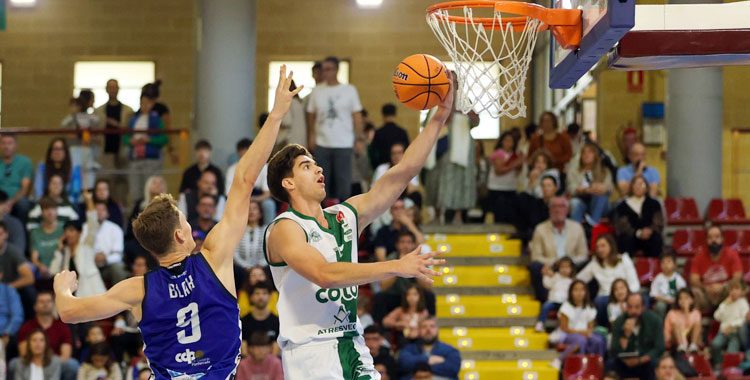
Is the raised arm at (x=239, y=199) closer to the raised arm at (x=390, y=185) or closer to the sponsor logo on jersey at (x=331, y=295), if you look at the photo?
the sponsor logo on jersey at (x=331, y=295)

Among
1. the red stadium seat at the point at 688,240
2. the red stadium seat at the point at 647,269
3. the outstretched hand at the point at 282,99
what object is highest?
the outstretched hand at the point at 282,99

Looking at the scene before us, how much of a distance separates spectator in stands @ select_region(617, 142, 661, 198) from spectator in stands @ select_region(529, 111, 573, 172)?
0.69 m

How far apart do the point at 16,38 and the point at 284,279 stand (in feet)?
52.8

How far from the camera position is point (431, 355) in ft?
36.0

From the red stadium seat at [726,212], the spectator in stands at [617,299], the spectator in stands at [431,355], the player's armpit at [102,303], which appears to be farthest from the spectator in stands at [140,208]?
the player's armpit at [102,303]

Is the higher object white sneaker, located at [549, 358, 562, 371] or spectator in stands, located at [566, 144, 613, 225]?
spectator in stands, located at [566, 144, 613, 225]

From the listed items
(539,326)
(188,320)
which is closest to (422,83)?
(188,320)

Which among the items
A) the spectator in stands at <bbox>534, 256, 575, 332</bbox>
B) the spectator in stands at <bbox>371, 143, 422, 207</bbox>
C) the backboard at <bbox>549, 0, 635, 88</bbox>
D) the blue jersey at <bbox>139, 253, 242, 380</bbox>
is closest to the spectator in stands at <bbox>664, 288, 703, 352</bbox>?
the spectator in stands at <bbox>534, 256, 575, 332</bbox>

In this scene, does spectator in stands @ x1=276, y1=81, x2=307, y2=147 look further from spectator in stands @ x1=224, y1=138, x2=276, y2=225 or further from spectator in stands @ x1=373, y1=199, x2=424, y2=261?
spectator in stands @ x1=373, y1=199, x2=424, y2=261

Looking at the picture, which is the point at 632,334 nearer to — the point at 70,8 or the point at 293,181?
the point at 293,181

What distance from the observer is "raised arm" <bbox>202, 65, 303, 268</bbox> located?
16.1ft

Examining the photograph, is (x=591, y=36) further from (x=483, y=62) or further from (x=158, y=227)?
(x=158, y=227)

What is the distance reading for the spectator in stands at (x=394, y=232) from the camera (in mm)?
12016

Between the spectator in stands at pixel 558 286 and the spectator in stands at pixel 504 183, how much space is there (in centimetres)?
160
